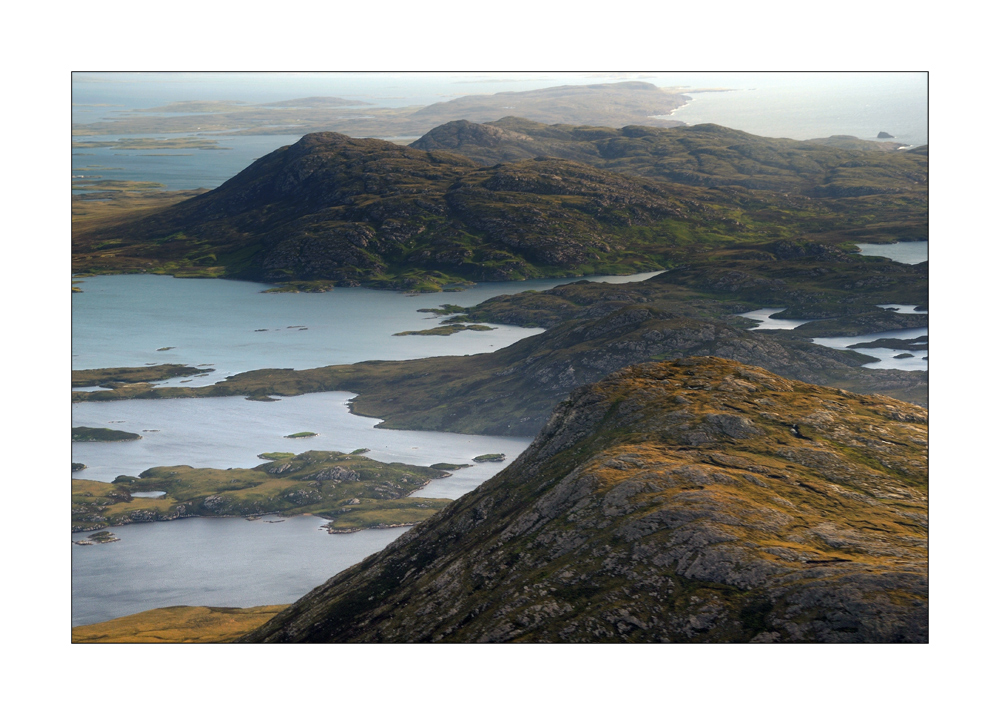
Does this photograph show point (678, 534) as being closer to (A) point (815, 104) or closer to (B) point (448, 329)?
(A) point (815, 104)

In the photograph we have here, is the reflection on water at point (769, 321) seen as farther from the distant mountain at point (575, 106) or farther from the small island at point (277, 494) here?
the small island at point (277, 494)

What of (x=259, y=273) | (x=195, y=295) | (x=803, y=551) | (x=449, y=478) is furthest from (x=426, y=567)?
(x=259, y=273)

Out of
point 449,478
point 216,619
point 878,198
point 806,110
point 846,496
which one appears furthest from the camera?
point 449,478

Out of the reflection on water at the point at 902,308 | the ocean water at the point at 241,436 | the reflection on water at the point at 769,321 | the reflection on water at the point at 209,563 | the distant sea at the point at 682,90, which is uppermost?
the distant sea at the point at 682,90

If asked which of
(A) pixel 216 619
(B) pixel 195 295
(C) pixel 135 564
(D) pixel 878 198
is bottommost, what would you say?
(C) pixel 135 564

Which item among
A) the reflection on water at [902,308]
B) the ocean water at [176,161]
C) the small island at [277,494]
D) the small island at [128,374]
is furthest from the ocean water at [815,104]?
the small island at [128,374]

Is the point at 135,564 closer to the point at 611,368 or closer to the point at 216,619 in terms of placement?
the point at 216,619
